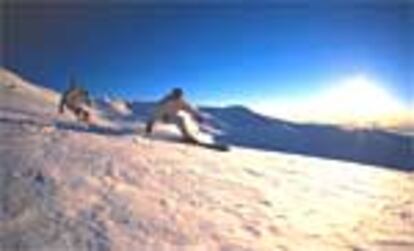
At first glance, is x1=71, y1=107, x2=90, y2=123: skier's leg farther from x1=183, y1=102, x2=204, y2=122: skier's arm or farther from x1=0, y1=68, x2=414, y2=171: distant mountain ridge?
x1=183, y1=102, x2=204, y2=122: skier's arm

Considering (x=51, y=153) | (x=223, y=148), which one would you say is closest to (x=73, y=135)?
(x=51, y=153)

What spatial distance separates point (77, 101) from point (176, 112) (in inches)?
25.3

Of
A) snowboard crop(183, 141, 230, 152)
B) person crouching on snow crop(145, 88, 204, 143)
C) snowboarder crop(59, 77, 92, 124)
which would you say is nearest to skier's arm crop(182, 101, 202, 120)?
person crouching on snow crop(145, 88, 204, 143)

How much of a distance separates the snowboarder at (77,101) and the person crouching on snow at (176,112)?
0.43 meters

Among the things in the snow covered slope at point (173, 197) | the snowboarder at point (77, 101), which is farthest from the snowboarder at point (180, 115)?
the snowboarder at point (77, 101)

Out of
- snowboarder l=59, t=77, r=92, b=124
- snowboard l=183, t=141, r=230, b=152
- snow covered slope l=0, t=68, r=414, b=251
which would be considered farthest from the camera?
snowboarder l=59, t=77, r=92, b=124

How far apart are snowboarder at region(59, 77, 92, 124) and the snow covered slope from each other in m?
0.30

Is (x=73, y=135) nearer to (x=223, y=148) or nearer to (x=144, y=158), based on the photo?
(x=144, y=158)

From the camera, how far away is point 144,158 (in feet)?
10.1

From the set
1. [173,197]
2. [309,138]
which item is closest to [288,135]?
[309,138]

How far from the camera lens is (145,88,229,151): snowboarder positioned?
348cm

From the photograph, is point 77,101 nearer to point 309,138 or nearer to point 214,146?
point 214,146

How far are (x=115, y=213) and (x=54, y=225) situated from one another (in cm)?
24

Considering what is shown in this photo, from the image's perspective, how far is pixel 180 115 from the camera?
3.53 m
